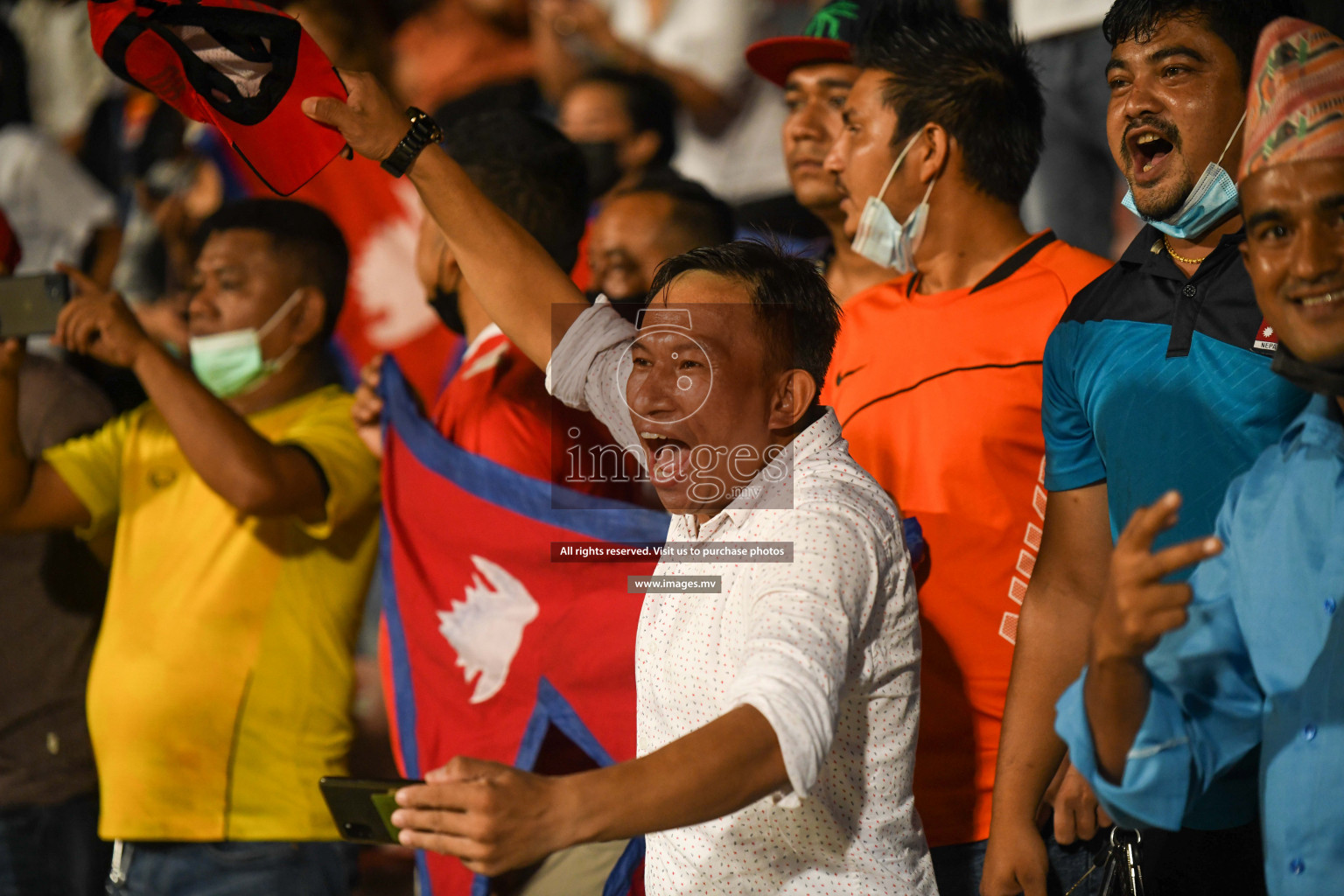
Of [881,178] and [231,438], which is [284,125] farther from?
[881,178]

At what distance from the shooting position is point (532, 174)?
2729 millimetres

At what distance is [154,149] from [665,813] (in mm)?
5286

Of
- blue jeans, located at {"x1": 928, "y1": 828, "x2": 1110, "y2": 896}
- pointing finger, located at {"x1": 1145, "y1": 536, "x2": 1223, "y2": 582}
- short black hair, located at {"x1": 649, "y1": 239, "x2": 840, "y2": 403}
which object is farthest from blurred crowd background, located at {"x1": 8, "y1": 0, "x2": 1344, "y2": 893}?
pointing finger, located at {"x1": 1145, "y1": 536, "x2": 1223, "y2": 582}

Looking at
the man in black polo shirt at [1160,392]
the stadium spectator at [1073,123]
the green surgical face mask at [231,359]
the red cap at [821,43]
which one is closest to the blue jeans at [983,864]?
the man in black polo shirt at [1160,392]

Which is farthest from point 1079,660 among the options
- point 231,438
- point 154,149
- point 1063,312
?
point 154,149

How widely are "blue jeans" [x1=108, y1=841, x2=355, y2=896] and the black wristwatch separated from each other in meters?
1.50

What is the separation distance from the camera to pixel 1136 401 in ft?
6.00

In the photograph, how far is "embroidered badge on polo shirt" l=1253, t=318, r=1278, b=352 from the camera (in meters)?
1.70

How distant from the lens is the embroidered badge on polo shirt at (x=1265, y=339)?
1696 mm

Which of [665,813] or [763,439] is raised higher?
[763,439]

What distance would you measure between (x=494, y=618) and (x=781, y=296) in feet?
3.50

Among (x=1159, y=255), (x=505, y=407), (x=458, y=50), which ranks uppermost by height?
(x=458, y=50)

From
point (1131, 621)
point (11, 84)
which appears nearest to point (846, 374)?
point (1131, 621)

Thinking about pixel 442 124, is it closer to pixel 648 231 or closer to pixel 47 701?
pixel 648 231
